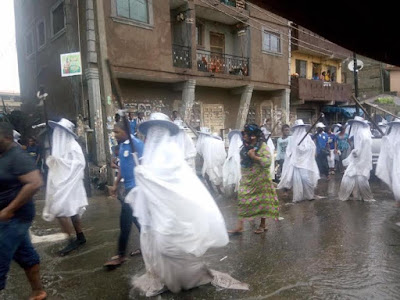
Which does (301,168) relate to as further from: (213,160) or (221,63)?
(221,63)

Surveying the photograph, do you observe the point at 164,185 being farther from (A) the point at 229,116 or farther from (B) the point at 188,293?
(A) the point at 229,116

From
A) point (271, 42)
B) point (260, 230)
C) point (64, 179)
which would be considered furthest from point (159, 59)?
point (260, 230)

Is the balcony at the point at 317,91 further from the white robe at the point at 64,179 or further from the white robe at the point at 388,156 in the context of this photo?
the white robe at the point at 64,179

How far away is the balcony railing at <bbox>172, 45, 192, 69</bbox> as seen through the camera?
45.3 feet

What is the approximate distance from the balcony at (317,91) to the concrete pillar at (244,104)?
165 inches

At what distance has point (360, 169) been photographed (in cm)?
722

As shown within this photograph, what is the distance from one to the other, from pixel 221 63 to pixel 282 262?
1296 cm

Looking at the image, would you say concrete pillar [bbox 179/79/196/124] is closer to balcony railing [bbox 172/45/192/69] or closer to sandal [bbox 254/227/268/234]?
balcony railing [bbox 172/45/192/69]

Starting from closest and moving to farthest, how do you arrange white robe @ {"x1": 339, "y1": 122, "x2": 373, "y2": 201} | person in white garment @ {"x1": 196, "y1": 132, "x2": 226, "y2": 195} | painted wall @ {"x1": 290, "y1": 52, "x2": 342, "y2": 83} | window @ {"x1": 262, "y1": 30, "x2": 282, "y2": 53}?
1. white robe @ {"x1": 339, "y1": 122, "x2": 373, "y2": 201}
2. person in white garment @ {"x1": 196, "y1": 132, "x2": 226, "y2": 195}
3. window @ {"x1": 262, "y1": 30, "x2": 282, "y2": 53}
4. painted wall @ {"x1": 290, "y1": 52, "x2": 342, "y2": 83}

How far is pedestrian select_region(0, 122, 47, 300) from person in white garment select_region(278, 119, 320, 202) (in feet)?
19.0

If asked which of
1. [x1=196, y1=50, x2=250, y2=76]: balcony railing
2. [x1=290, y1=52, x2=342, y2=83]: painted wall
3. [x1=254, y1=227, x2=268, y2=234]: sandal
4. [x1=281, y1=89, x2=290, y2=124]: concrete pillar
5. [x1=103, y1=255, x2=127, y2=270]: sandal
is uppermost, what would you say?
[x1=290, y1=52, x2=342, y2=83]: painted wall

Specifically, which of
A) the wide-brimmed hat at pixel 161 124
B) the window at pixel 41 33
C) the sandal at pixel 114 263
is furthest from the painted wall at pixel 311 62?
the sandal at pixel 114 263

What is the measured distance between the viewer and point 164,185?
3096 mm

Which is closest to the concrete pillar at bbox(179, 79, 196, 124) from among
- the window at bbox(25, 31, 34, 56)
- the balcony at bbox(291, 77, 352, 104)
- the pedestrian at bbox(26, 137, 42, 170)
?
the pedestrian at bbox(26, 137, 42, 170)
